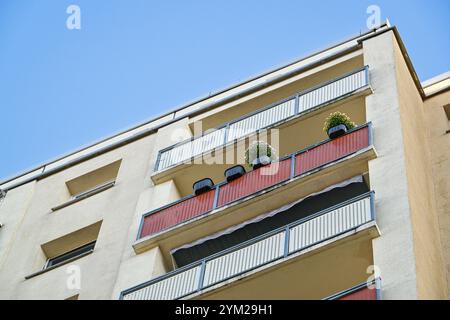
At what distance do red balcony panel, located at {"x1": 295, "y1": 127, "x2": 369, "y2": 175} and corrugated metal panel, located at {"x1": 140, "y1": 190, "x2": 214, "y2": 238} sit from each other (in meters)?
2.61

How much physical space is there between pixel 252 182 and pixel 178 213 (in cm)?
212

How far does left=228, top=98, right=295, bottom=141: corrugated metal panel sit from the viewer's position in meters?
27.2

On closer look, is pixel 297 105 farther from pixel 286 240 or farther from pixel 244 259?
pixel 244 259

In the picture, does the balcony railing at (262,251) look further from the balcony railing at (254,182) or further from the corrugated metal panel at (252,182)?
the corrugated metal panel at (252,182)

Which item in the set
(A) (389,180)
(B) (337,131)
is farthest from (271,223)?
(A) (389,180)

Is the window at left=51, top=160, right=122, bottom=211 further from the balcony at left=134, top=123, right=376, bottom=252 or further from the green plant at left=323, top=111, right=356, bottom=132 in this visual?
the green plant at left=323, top=111, right=356, bottom=132

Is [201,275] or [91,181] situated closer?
[201,275]

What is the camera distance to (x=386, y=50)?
88.8 ft

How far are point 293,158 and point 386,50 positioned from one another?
4964mm

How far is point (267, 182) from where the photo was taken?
2433 centimetres

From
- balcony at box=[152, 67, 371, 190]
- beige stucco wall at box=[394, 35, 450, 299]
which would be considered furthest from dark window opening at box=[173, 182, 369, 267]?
balcony at box=[152, 67, 371, 190]
